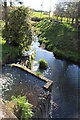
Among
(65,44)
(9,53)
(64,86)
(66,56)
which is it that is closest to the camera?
(64,86)

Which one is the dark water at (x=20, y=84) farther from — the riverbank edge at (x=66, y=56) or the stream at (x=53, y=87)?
the riverbank edge at (x=66, y=56)

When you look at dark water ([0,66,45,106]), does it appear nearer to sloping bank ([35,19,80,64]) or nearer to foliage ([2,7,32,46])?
foliage ([2,7,32,46])

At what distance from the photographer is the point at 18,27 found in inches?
423

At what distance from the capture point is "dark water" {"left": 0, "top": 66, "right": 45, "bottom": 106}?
19.8ft

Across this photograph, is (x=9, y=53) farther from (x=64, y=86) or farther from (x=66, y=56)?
(x=66, y=56)

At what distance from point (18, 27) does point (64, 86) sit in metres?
5.50

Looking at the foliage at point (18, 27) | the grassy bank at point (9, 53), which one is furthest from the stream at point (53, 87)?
the foliage at point (18, 27)

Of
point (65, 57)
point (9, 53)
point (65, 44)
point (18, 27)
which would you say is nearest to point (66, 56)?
point (65, 57)

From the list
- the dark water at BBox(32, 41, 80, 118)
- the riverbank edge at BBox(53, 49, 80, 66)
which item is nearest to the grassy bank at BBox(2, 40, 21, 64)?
the dark water at BBox(32, 41, 80, 118)

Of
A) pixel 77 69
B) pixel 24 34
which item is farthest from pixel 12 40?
pixel 77 69

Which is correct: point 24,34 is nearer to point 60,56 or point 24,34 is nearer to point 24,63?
point 24,63

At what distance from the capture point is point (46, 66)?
10586 mm

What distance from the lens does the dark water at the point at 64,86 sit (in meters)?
6.49

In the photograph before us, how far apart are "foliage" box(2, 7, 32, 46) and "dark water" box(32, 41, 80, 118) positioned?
2.28m
